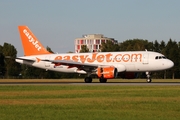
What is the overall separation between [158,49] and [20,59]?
254 ft

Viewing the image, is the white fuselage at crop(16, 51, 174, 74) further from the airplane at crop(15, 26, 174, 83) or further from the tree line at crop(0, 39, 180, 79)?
the tree line at crop(0, 39, 180, 79)

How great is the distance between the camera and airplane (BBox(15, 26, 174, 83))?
200 ft

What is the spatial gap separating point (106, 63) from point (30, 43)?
49.0 ft

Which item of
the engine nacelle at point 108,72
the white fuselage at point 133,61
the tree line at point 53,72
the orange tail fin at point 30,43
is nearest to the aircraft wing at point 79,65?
the white fuselage at point 133,61

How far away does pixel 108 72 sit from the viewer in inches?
2359

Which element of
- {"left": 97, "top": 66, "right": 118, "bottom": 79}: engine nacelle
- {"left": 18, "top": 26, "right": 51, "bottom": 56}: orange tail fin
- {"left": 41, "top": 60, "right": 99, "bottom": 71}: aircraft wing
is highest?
{"left": 18, "top": 26, "right": 51, "bottom": 56}: orange tail fin

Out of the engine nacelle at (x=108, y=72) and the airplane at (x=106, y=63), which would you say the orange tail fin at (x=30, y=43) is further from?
the engine nacelle at (x=108, y=72)

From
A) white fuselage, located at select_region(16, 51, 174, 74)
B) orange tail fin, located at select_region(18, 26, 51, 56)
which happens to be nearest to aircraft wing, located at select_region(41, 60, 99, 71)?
white fuselage, located at select_region(16, 51, 174, 74)

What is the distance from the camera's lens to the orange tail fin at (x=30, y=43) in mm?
71688

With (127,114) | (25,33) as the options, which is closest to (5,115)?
(127,114)

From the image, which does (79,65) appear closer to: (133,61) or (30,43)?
(133,61)

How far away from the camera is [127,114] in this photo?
21469mm

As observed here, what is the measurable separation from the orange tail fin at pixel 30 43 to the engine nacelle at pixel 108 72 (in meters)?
13.6

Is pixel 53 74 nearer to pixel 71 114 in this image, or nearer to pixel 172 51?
pixel 172 51
